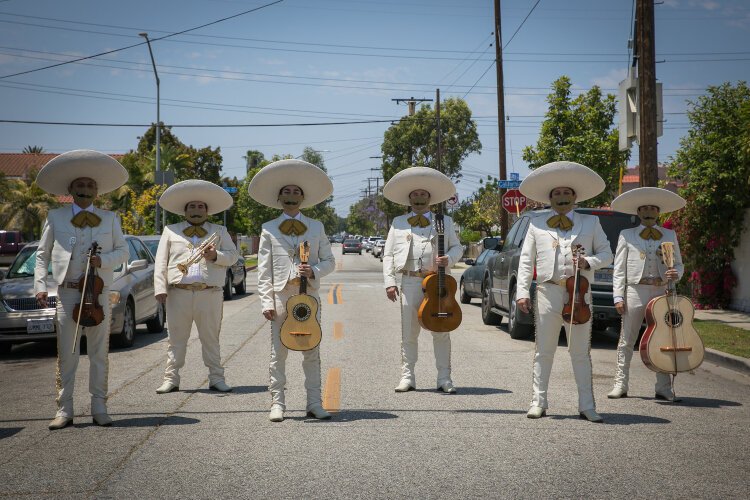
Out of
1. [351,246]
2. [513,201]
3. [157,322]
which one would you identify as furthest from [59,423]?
[351,246]

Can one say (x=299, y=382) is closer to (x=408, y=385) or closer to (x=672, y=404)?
(x=408, y=385)

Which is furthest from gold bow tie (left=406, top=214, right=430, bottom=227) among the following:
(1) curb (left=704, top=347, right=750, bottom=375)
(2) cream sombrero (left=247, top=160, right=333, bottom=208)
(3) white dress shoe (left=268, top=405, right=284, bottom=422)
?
(1) curb (left=704, top=347, right=750, bottom=375)

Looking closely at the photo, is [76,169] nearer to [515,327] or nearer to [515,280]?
[515,280]

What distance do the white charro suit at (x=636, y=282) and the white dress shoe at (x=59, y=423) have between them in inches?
207

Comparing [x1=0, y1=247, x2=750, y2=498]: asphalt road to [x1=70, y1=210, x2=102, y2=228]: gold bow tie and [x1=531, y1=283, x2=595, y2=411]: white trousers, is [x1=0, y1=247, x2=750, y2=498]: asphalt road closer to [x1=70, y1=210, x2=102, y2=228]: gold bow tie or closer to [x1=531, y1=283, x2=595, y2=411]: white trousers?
[x1=531, y1=283, x2=595, y2=411]: white trousers

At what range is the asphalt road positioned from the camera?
196 inches

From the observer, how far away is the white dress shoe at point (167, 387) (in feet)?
27.1

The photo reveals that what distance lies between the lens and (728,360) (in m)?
10.3

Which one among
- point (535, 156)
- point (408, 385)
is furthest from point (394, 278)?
point (535, 156)

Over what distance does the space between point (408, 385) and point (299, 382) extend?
1348mm

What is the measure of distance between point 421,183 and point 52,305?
5.78m

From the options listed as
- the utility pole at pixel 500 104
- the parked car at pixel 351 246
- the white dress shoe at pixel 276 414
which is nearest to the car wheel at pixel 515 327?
the white dress shoe at pixel 276 414

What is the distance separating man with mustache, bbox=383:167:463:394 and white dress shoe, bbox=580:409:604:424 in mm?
1622

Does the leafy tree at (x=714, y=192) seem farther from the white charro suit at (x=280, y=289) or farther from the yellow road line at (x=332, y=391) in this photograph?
the white charro suit at (x=280, y=289)
